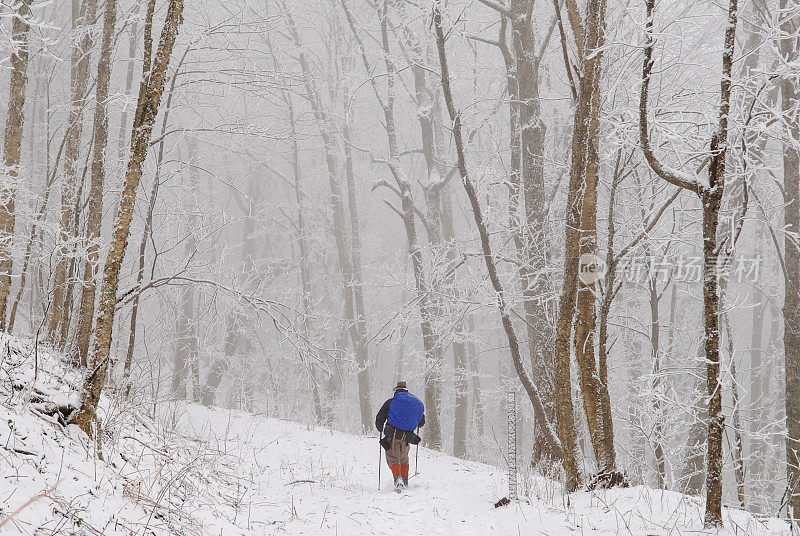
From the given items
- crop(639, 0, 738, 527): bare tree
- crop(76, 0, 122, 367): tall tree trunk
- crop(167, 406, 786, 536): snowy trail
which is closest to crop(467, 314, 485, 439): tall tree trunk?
crop(167, 406, 786, 536): snowy trail

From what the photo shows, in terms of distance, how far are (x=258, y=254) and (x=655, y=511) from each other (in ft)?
81.2

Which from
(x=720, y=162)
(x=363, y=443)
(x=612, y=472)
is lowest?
(x=363, y=443)

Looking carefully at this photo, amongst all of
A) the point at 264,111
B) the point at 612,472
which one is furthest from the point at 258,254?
the point at 612,472

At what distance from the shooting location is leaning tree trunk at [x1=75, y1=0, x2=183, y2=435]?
452cm

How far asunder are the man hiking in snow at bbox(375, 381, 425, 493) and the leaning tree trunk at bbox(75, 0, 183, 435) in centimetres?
368

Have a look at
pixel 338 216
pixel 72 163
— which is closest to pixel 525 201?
pixel 72 163

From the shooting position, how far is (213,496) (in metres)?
4.91

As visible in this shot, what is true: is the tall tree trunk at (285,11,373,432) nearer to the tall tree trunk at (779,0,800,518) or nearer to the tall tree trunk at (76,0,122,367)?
the tall tree trunk at (76,0,122,367)

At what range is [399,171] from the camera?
43.9 feet

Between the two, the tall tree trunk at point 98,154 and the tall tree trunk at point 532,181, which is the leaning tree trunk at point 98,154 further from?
the tall tree trunk at point 532,181

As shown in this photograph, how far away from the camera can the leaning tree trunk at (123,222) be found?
4.52 m

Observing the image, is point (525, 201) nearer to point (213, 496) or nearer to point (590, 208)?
point (590, 208)

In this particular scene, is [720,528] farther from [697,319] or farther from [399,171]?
[697,319]

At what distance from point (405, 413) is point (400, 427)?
0.64ft
